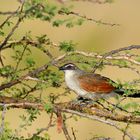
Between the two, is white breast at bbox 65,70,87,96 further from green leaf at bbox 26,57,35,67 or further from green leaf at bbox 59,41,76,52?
green leaf at bbox 59,41,76,52

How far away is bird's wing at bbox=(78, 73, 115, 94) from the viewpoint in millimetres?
6852

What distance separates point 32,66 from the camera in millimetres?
6602

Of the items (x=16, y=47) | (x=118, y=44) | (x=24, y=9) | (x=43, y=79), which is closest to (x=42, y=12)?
(x=24, y=9)

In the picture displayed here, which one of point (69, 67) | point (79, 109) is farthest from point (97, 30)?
point (79, 109)

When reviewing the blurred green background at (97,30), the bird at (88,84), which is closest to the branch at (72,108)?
the bird at (88,84)

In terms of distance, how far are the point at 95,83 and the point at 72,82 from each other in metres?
0.23

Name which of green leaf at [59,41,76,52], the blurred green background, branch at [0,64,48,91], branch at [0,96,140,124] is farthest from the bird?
the blurred green background

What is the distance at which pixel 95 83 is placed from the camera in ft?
22.9

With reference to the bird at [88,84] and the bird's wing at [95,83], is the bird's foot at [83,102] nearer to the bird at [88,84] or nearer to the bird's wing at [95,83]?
the bird at [88,84]

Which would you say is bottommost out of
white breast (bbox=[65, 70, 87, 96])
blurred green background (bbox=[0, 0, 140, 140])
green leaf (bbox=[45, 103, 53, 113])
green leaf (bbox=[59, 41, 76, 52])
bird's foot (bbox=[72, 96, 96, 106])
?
green leaf (bbox=[45, 103, 53, 113])

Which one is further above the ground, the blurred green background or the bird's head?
the blurred green background

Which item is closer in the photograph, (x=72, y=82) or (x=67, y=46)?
(x=67, y=46)

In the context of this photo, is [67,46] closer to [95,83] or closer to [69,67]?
[95,83]

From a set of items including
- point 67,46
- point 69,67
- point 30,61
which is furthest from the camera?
point 69,67
